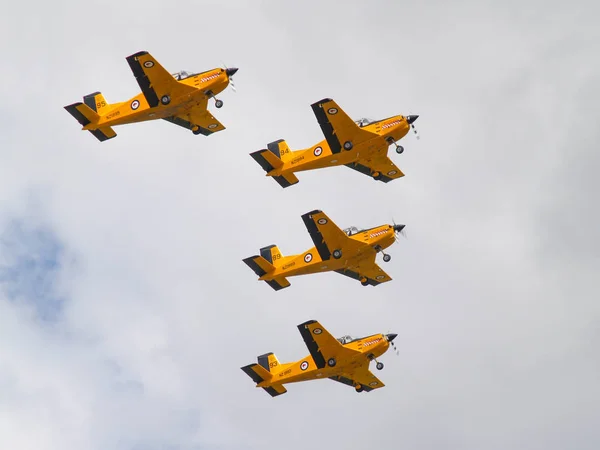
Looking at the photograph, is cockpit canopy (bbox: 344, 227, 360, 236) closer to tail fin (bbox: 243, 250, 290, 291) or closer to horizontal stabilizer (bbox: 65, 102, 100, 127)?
tail fin (bbox: 243, 250, 290, 291)

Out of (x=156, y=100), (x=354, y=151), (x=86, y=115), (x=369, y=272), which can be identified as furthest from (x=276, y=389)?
(x=86, y=115)

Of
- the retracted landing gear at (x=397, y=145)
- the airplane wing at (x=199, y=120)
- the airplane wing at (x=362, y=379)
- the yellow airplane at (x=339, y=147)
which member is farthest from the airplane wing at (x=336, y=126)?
the airplane wing at (x=362, y=379)

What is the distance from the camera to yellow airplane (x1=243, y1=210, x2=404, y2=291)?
105562mm

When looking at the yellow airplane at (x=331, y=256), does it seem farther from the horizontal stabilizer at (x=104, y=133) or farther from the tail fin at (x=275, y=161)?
the horizontal stabilizer at (x=104, y=133)

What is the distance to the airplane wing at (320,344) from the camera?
105312 millimetres

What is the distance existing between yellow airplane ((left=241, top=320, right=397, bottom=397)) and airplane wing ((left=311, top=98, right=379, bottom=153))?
1399 centimetres

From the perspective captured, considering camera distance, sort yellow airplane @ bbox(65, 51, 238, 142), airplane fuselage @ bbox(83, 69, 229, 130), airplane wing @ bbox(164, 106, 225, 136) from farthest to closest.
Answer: airplane wing @ bbox(164, 106, 225, 136) → airplane fuselage @ bbox(83, 69, 229, 130) → yellow airplane @ bbox(65, 51, 238, 142)

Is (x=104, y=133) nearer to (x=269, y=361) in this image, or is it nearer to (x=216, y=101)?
(x=216, y=101)

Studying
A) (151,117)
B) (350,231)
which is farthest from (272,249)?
(151,117)

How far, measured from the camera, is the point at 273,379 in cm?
11050

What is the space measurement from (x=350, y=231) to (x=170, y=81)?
1832 centimetres

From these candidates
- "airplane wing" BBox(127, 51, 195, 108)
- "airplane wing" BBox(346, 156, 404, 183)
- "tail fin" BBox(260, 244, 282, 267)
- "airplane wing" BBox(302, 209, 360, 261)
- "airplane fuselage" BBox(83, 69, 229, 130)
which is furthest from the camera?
"tail fin" BBox(260, 244, 282, 267)

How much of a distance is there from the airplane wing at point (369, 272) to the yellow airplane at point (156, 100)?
1705 cm

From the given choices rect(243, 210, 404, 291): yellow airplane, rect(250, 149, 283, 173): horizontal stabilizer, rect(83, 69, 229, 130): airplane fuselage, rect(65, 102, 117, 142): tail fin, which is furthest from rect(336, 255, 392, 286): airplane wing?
rect(65, 102, 117, 142): tail fin
